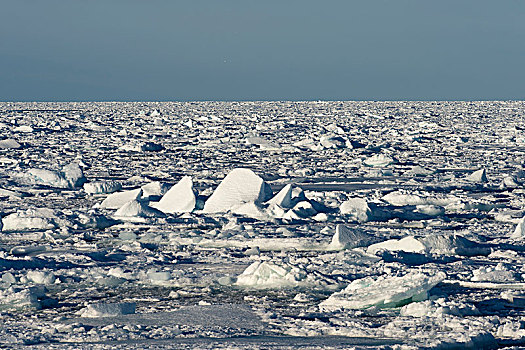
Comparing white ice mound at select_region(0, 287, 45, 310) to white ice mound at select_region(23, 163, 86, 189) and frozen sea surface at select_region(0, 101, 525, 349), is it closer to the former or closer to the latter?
frozen sea surface at select_region(0, 101, 525, 349)

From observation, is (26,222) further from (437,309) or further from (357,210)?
(437,309)

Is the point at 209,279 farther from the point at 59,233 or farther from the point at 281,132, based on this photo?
the point at 281,132

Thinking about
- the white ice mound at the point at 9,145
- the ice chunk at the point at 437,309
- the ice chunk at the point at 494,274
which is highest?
the ice chunk at the point at 437,309

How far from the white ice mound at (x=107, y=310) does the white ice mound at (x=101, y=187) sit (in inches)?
269

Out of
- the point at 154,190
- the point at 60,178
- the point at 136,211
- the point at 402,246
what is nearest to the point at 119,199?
the point at 154,190

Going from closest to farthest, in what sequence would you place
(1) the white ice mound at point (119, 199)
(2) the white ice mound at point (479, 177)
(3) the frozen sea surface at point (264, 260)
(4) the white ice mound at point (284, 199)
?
(3) the frozen sea surface at point (264, 260), (4) the white ice mound at point (284, 199), (1) the white ice mound at point (119, 199), (2) the white ice mound at point (479, 177)

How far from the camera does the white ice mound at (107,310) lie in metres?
5.54

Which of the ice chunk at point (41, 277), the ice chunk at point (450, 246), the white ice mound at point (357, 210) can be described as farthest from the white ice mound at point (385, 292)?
the white ice mound at point (357, 210)

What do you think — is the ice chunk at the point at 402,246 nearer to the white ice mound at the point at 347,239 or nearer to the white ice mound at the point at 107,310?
the white ice mound at the point at 347,239

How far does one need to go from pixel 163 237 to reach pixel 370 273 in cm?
264

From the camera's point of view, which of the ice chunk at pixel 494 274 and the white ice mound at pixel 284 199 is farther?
the white ice mound at pixel 284 199

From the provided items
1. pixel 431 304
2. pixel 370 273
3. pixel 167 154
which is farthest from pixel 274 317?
pixel 167 154

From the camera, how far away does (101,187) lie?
1242 cm

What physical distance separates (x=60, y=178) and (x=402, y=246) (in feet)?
23.4
